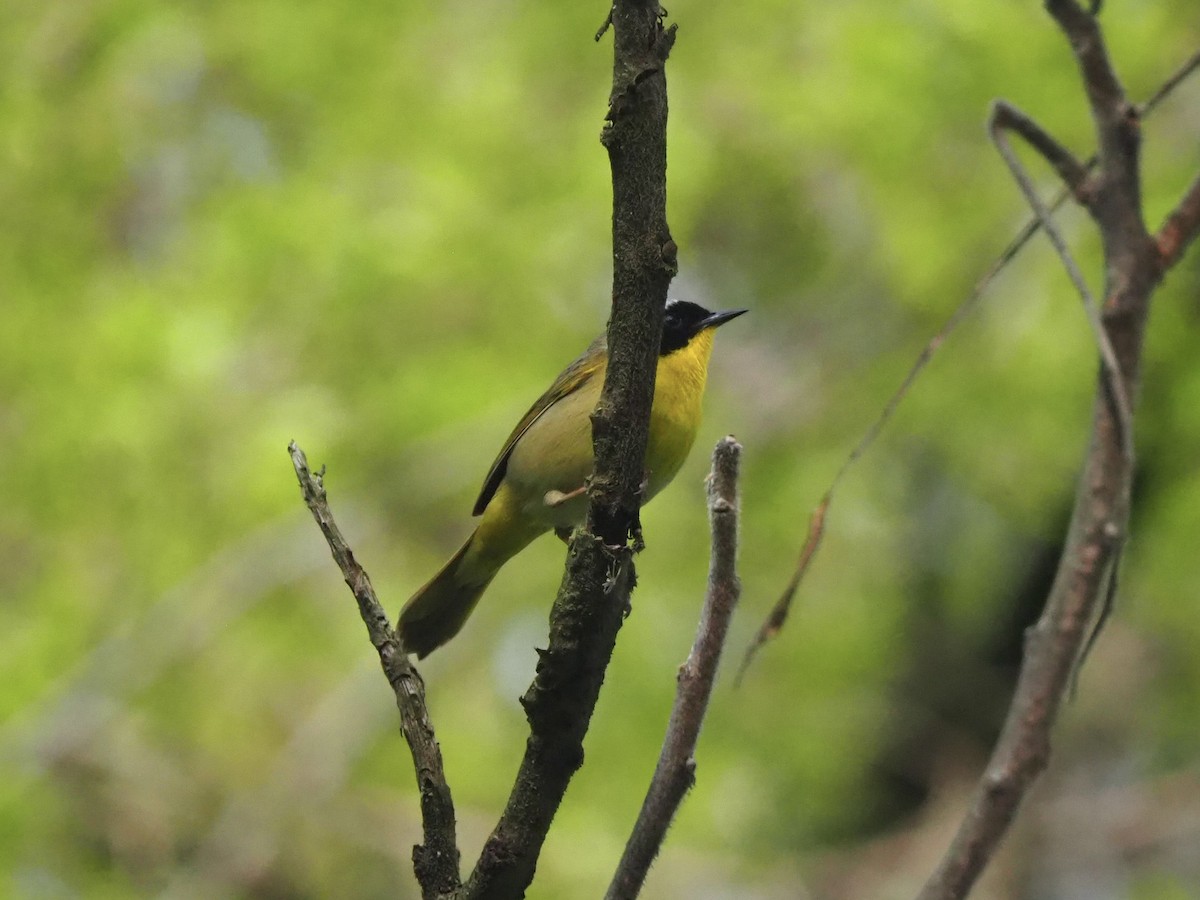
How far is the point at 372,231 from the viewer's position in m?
7.07

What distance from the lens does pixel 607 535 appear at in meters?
1.98

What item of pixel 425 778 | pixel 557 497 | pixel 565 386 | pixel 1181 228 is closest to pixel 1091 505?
pixel 1181 228

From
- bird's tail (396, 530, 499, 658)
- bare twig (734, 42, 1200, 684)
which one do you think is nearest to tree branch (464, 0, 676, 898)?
bare twig (734, 42, 1200, 684)

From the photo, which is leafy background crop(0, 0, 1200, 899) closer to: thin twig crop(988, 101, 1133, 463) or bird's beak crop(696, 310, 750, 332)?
bird's beak crop(696, 310, 750, 332)

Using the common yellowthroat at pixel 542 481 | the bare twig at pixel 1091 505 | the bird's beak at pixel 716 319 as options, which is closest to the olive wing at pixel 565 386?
the common yellowthroat at pixel 542 481

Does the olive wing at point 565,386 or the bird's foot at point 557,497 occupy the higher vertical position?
the olive wing at point 565,386

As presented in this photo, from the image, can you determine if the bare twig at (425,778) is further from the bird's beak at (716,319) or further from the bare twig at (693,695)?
the bird's beak at (716,319)

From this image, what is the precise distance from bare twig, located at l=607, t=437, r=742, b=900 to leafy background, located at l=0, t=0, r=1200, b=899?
5.05 meters

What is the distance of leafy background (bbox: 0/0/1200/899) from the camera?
6.88 meters

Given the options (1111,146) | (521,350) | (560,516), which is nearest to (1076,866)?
(521,350)

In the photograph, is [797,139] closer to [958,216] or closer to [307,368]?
[958,216]

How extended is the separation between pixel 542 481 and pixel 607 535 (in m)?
2.03

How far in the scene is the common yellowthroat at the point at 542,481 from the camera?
152 inches

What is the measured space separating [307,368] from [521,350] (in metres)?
1.25
